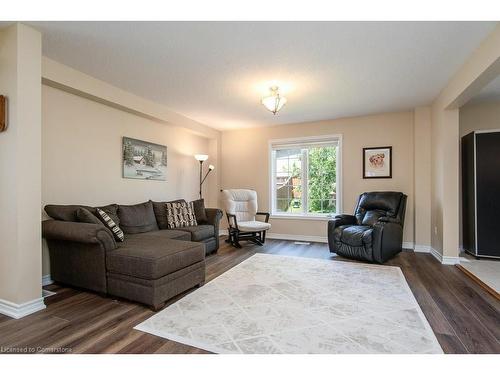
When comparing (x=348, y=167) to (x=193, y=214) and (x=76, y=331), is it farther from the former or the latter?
(x=76, y=331)

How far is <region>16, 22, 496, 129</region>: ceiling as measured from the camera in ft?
7.11

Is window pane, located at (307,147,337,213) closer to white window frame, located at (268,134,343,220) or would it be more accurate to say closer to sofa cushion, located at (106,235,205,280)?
white window frame, located at (268,134,343,220)

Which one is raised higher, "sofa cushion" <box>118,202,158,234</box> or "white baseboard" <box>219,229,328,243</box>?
"sofa cushion" <box>118,202,158,234</box>

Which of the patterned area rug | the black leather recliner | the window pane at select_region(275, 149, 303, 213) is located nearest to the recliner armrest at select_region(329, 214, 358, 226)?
the black leather recliner

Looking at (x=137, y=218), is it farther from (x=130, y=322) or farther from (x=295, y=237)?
(x=295, y=237)

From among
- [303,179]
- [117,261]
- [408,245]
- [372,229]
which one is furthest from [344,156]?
[117,261]

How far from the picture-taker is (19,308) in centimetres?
208

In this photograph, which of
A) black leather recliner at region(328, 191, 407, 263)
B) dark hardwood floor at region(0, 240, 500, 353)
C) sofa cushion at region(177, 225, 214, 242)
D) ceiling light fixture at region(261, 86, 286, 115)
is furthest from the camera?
sofa cushion at region(177, 225, 214, 242)

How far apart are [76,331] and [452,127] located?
4718 millimetres

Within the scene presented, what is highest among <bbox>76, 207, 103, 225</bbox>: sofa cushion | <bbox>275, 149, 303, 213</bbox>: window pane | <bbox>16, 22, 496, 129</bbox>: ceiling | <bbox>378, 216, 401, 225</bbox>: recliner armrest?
<bbox>16, 22, 496, 129</bbox>: ceiling

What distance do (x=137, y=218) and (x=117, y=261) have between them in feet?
4.07

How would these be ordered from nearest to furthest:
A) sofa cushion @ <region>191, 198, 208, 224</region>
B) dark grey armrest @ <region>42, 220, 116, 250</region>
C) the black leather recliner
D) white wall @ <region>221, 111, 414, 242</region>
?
dark grey armrest @ <region>42, 220, 116, 250</region>, the black leather recliner, sofa cushion @ <region>191, 198, 208, 224</region>, white wall @ <region>221, 111, 414, 242</region>

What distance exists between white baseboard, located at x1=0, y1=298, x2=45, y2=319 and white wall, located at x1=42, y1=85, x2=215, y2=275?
2.29 feet

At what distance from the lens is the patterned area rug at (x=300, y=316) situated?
170 centimetres
